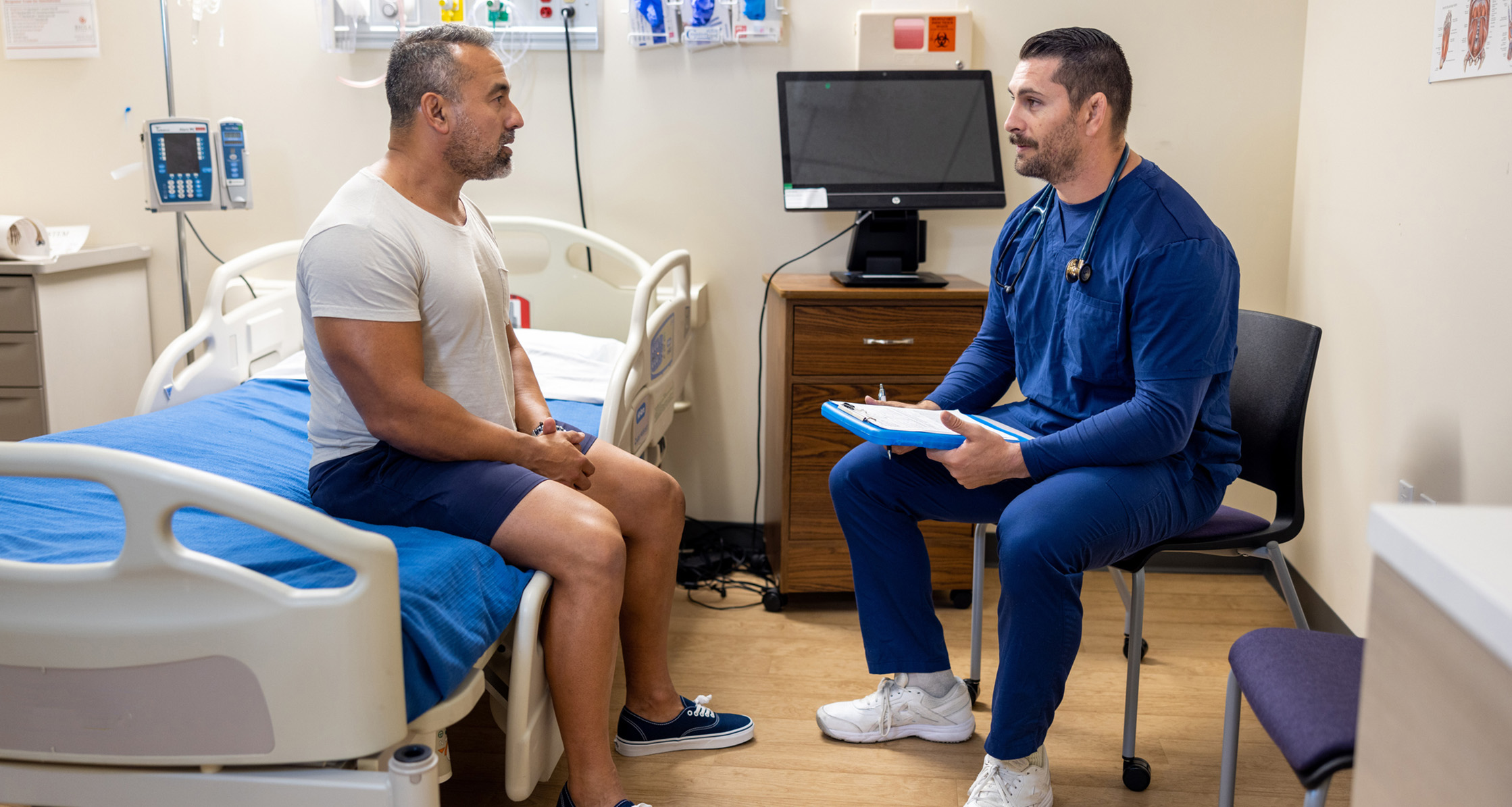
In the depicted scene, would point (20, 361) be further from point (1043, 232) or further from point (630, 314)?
point (1043, 232)

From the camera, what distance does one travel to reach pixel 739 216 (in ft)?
9.76

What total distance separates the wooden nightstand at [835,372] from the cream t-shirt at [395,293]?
2.92 feet

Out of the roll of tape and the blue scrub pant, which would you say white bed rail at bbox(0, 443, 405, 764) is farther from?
the roll of tape

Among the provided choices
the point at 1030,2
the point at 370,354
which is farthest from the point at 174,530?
the point at 1030,2

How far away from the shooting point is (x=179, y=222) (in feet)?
9.32

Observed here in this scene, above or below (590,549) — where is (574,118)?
above

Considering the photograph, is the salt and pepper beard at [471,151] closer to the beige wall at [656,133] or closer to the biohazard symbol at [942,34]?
the beige wall at [656,133]

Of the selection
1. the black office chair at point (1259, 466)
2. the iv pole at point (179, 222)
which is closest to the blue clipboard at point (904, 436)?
the black office chair at point (1259, 466)

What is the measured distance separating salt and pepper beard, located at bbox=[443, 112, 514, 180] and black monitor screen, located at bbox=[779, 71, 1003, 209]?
1040mm

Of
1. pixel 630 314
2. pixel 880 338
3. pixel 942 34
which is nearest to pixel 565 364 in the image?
pixel 630 314

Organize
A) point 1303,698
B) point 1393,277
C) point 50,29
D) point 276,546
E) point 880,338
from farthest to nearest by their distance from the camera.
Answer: point 50,29
point 880,338
point 1393,277
point 276,546
point 1303,698

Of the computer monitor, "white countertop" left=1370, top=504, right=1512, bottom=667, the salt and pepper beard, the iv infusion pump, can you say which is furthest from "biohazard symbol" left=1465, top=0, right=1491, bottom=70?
Result: the iv infusion pump

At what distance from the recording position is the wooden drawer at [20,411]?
2.61m

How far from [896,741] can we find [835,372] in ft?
2.92
